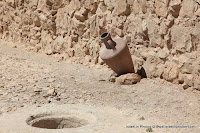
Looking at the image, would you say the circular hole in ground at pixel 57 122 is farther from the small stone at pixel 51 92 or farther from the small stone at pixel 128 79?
the small stone at pixel 128 79

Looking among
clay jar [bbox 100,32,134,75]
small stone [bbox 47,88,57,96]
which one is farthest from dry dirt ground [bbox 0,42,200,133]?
clay jar [bbox 100,32,134,75]

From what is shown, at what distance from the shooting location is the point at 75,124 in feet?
16.5

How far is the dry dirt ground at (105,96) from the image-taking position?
485 centimetres

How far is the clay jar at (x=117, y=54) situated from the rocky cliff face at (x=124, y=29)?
1.00ft

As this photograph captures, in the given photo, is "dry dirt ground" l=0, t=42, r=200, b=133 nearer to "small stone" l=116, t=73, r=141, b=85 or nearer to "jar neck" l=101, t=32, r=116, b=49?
"small stone" l=116, t=73, r=141, b=85

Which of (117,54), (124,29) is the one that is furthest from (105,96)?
(124,29)

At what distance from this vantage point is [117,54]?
6.48 metres

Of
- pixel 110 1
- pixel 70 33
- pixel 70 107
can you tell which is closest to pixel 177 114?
pixel 70 107

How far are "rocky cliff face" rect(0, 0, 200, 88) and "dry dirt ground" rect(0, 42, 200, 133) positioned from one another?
0.36 meters

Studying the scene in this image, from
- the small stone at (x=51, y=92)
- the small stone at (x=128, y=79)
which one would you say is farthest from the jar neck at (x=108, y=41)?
the small stone at (x=51, y=92)

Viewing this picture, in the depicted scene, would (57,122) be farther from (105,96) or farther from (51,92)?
(105,96)

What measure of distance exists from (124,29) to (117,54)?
768 mm

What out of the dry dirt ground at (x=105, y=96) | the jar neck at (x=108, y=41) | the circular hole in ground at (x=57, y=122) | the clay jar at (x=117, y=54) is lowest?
the circular hole in ground at (x=57, y=122)

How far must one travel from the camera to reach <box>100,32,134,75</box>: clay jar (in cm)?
650
